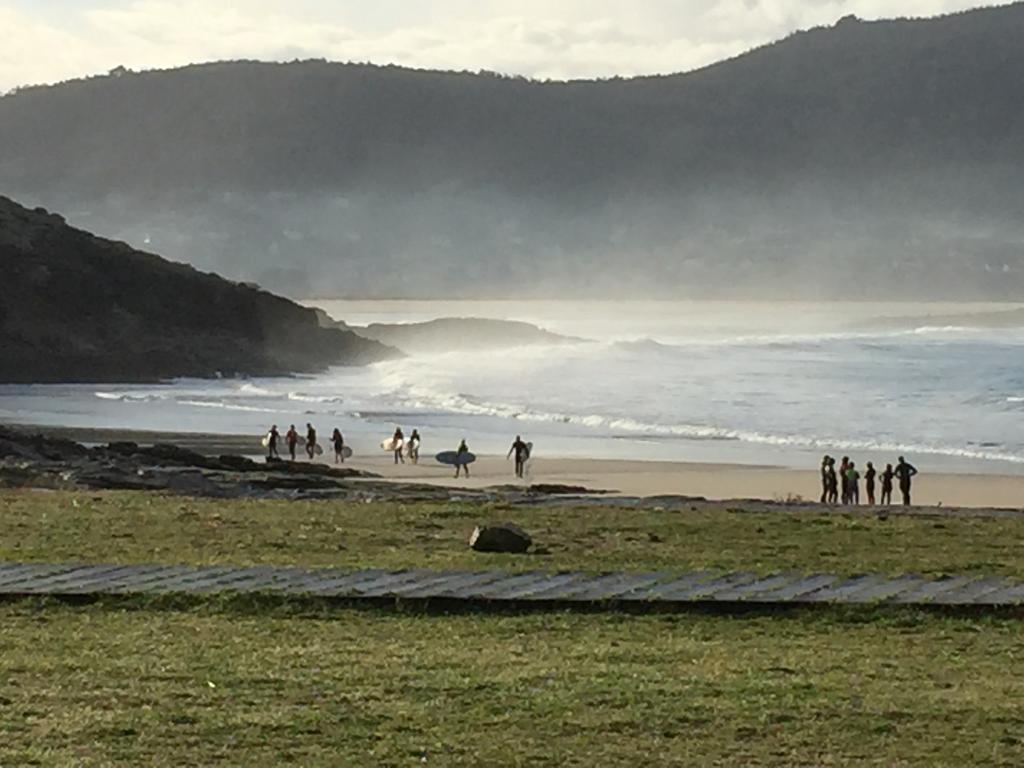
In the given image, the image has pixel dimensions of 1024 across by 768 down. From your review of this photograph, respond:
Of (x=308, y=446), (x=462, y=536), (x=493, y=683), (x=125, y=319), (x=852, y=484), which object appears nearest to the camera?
(x=493, y=683)

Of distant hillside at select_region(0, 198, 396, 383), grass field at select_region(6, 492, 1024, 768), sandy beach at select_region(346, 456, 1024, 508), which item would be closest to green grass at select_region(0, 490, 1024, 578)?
grass field at select_region(6, 492, 1024, 768)

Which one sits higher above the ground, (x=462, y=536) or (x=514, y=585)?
(x=462, y=536)

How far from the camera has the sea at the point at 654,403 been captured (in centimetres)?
3791

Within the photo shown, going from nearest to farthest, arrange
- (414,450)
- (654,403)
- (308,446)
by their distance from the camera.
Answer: (414,450), (308,446), (654,403)

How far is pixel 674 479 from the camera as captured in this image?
2983 centimetres

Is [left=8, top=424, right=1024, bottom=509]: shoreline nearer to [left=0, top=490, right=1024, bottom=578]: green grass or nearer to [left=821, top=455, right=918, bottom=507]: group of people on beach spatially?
[left=821, top=455, right=918, bottom=507]: group of people on beach

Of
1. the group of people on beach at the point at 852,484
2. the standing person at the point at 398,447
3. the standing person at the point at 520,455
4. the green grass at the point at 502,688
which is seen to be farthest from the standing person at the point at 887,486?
A: the green grass at the point at 502,688

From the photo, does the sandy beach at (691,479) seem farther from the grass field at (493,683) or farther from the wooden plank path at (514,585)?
the wooden plank path at (514,585)

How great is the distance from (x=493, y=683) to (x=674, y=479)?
23.0m

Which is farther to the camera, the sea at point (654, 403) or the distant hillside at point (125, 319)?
the distant hillside at point (125, 319)

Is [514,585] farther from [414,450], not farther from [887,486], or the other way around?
[414,450]

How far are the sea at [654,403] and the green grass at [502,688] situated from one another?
24.4 metres

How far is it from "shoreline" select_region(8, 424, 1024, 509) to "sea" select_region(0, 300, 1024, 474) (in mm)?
1357

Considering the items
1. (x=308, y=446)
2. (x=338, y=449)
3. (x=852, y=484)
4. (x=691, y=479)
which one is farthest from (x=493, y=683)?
(x=308, y=446)
